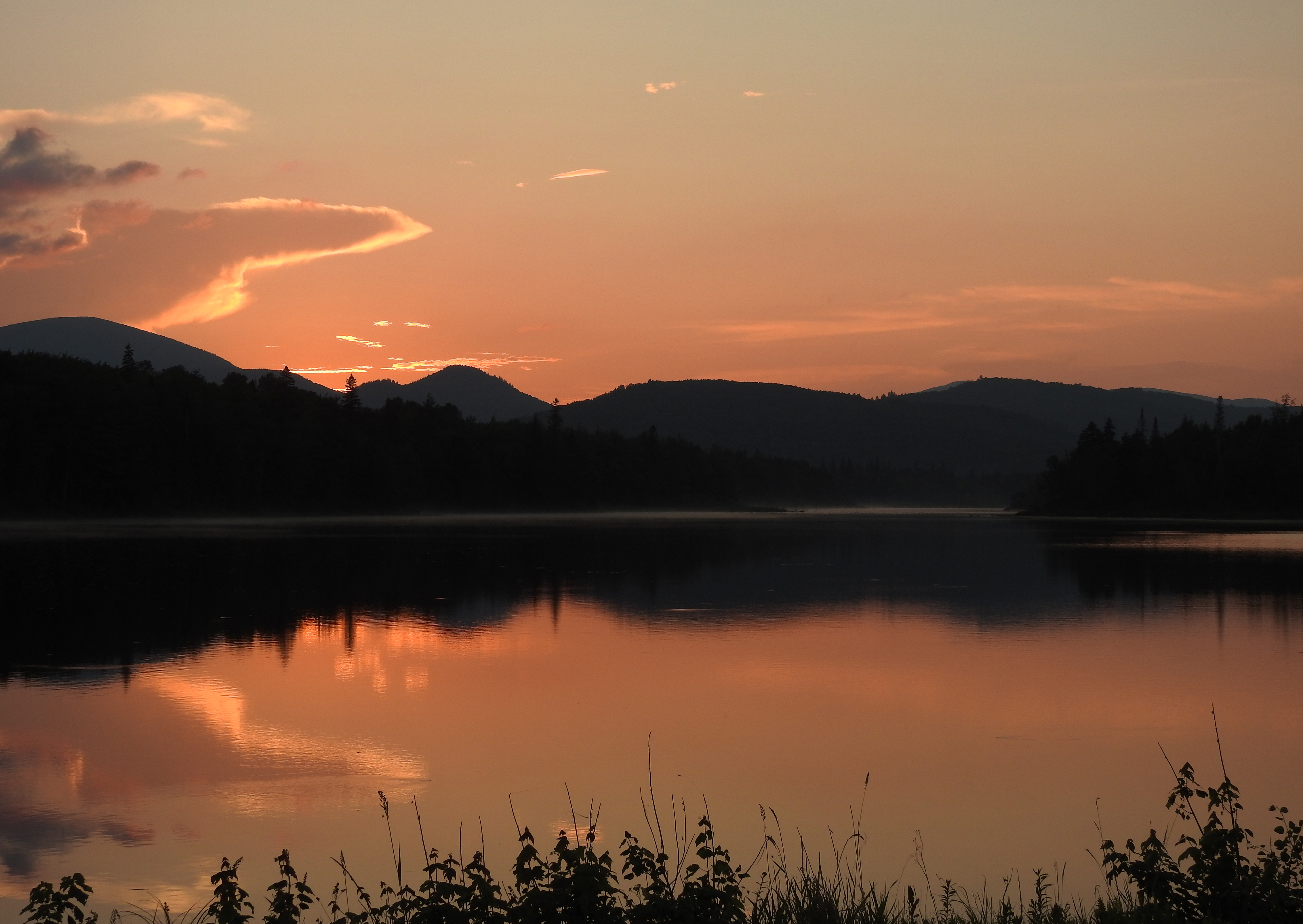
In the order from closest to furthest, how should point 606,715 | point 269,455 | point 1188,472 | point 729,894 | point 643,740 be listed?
point 729,894 < point 643,740 < point 606,715 < point 269,455 < point 1188,472

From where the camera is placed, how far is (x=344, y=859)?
910 cm

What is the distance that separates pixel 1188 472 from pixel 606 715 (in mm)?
137536

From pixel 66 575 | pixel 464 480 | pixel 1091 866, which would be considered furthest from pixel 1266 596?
pixel 464 480

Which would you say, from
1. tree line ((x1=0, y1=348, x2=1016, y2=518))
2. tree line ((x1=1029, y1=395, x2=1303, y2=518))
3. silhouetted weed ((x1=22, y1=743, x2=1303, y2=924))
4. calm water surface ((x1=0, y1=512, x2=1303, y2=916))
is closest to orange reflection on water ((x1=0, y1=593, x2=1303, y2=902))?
calm water surface ((x1=0, y1=512, x2=1303, y2=916))

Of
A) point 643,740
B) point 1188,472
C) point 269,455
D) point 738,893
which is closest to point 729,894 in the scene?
point 738,893

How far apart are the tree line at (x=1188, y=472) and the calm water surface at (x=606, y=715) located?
105405 mm

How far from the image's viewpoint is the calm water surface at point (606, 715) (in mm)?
10055

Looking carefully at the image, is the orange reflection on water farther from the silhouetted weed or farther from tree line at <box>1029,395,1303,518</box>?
tree line at <box>1029,395,1303,518</box>

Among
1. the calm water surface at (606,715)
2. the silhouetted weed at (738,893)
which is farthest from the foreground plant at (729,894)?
the calm water surface at (606,715)

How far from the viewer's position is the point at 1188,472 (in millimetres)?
137000

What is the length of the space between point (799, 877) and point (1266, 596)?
86.8ft

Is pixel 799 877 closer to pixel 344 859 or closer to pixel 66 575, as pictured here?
pixel 344 859

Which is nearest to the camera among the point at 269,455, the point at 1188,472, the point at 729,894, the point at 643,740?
Result: the point at 729,894

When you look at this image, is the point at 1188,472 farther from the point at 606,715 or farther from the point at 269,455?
the point at 606,715
